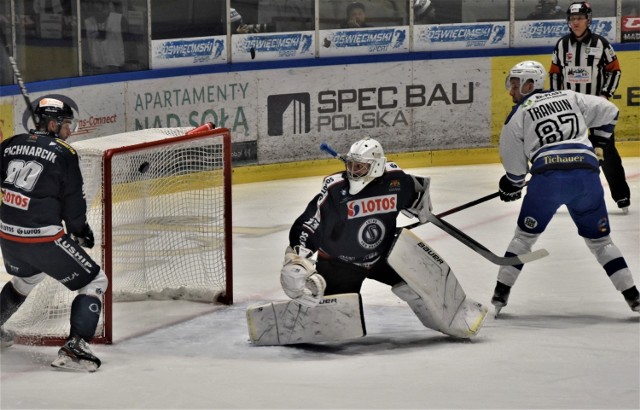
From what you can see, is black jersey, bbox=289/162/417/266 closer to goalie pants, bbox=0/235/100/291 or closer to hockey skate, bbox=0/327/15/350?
goalie pants, bbox=0/235/100/291

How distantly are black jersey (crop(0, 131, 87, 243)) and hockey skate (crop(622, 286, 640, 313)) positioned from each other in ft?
8.04

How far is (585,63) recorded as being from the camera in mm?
9258

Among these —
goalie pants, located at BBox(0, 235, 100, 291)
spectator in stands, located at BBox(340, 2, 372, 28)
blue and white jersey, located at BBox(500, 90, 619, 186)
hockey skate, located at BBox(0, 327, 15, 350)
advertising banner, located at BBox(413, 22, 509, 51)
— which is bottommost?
hockey skate, located at BBox(0, 327, 15, 350)

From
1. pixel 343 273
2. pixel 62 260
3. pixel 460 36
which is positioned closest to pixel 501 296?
pixel 343 273

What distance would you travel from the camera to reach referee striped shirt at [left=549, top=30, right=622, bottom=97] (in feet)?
30.2

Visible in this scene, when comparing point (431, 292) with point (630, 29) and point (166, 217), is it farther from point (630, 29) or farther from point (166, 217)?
point (630, 29)

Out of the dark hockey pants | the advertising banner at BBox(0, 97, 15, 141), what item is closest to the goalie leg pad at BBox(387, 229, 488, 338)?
the dark hockey pants

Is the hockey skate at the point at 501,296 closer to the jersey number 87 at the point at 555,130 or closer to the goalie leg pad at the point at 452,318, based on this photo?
the goalie leg pad at the point at 452,318

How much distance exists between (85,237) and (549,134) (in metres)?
2.10

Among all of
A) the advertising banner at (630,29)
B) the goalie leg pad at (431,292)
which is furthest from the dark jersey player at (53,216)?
the advertising banner at (630,29)

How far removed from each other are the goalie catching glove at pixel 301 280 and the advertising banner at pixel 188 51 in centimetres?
479

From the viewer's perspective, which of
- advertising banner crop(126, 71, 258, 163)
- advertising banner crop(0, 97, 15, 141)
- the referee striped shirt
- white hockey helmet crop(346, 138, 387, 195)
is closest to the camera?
white hockey helmet crop(346, 138, 387, 195)

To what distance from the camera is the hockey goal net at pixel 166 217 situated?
6.57 metres

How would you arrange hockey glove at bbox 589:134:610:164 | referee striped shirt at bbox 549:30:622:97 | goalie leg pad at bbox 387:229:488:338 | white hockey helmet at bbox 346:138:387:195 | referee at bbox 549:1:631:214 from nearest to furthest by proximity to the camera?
white hockey helmet at bbox 346:138:387:195, goalie leg pad at bbox 387:229:488:338, hockey glove at bbox 589:134:610:164, referee at bbox 549:1:631:214, referee striped shirt at bbox 549:30:622:97
